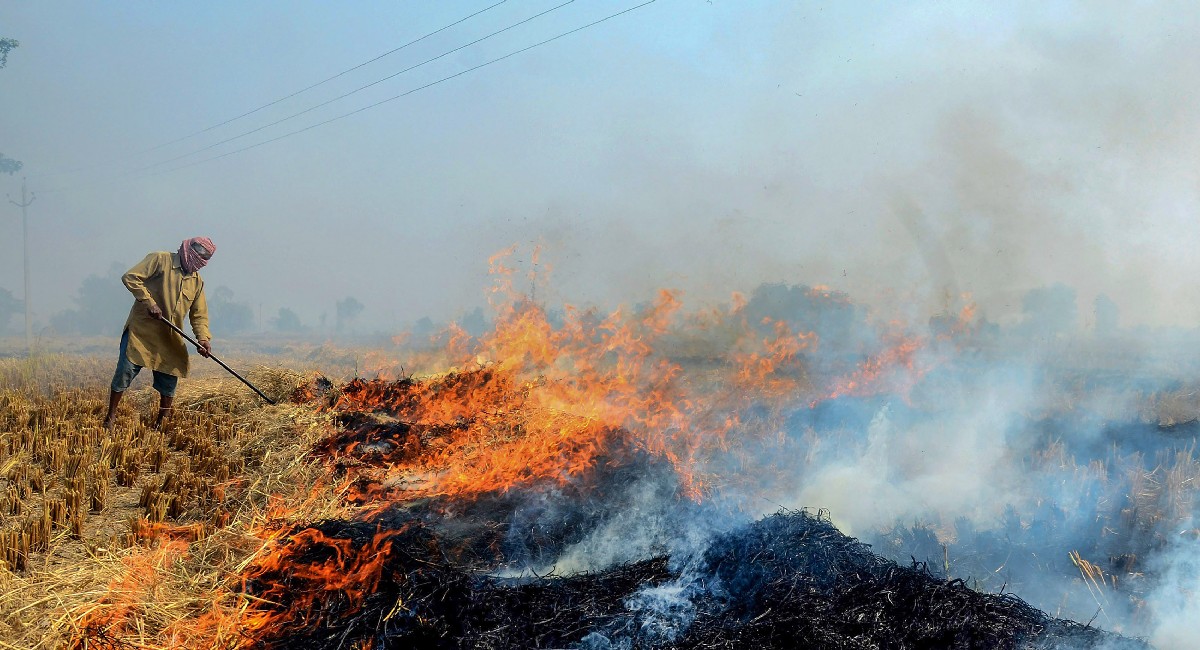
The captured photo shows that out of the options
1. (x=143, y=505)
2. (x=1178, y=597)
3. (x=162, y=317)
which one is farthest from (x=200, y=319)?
(x=1178, y=597)

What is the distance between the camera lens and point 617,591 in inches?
146

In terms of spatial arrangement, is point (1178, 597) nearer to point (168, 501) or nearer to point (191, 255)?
point (168, 501)

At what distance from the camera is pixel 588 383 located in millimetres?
7883

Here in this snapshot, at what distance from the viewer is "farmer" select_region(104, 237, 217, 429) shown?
22.0 ft

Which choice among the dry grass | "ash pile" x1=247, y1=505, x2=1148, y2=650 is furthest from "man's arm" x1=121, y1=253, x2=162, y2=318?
"ash pile" x1=247, y1=505, x2=1148, y2=650

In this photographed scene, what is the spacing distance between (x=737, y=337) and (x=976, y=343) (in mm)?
4486

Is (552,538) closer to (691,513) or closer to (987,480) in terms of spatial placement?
(691,513)

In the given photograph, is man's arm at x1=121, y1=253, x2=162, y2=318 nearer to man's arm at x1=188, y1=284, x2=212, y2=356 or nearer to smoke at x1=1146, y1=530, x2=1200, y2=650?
man's arm at x1=188, y1=284, x2=212, y2=356

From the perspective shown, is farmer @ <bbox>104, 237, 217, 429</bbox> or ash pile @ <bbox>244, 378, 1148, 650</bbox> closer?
ash pile @ <bbox>244, 378, 1148, 650</bbox>

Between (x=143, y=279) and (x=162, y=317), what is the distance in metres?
0.51

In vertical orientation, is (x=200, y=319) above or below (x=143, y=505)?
above

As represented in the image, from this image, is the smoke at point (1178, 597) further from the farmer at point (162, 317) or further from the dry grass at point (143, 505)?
the farmer at point (162, 317)

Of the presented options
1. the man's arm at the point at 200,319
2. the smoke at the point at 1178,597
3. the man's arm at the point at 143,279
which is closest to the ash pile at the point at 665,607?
the smoke at the point at 1178,597

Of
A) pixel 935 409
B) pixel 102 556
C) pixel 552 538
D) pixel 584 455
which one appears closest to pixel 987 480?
pixel 935 409
